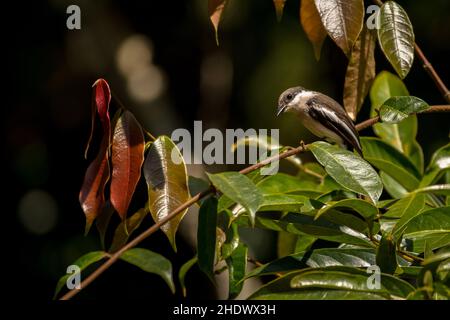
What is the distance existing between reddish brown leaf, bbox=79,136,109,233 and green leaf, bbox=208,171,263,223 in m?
0.35

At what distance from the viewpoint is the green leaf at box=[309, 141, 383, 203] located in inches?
70.9

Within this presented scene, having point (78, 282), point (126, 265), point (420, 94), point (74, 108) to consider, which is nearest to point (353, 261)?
point (78, 282)

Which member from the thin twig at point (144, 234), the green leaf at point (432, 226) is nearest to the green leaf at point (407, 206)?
the green leaf at point (432, 226)

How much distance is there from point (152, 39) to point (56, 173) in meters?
1.67

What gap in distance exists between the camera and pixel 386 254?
178cm

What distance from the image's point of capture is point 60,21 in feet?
24.7

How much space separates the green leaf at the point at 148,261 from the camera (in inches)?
68.8

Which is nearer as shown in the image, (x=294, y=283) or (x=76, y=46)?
(x=294, y=283)

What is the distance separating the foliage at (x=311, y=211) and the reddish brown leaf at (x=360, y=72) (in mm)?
28

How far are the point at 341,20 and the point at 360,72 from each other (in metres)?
0.39

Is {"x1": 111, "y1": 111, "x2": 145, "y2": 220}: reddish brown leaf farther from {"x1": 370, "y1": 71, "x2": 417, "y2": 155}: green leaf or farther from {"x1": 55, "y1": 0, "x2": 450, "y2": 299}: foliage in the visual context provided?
{"x1": 370, "y1": 71, "x2": 417, "y2": 155}: green leaf

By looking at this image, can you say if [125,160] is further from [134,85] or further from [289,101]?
[134,85]

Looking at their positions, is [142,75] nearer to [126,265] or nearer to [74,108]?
[74,108]

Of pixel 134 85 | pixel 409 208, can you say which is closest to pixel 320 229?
pixel 409 208
